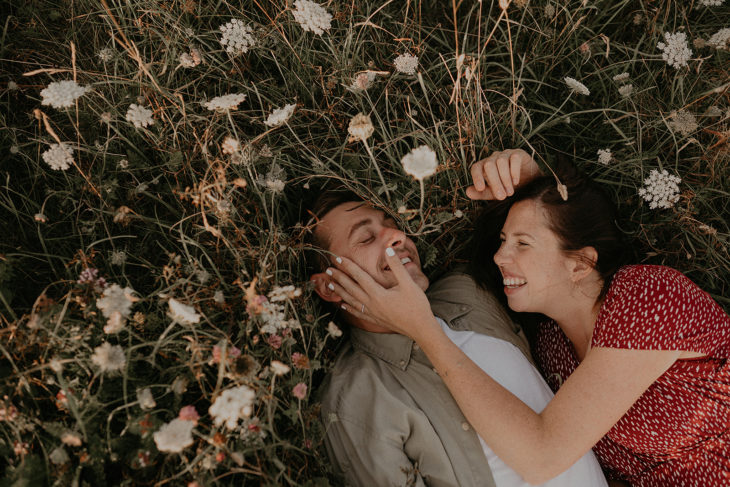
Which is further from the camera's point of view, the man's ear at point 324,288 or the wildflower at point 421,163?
the man's ear at point 324,288

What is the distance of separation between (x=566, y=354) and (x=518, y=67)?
192cm

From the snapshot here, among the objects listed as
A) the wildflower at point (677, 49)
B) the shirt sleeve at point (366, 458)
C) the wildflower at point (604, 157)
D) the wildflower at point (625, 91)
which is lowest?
the shirt sleeve at point (366, 458)

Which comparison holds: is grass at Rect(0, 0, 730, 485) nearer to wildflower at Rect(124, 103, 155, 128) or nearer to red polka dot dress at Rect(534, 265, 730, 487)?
wildflower at Rect(124, 103, 155, 128)

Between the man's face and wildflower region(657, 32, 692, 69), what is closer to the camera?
the man's face

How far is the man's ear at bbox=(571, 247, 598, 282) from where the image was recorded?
8.58 ft

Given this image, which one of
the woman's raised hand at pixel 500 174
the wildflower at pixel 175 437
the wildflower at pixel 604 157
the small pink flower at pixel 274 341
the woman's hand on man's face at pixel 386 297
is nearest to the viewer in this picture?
the wildflower at pixel 175 437

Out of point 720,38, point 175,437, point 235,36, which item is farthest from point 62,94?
point 720,38

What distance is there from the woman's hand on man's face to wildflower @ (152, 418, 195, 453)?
3.69 feet

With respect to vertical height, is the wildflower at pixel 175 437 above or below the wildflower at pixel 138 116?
below

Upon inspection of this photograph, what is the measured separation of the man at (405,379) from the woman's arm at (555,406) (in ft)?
0.79

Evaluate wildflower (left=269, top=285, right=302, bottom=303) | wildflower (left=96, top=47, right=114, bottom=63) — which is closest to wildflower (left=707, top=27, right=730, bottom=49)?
wildflower (left=269, top=285, right=302, bottom=303)

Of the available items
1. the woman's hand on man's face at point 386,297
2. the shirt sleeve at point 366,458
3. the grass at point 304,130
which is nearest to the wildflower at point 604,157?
the grass at point 304,130

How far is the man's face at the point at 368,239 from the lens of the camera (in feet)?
8.98

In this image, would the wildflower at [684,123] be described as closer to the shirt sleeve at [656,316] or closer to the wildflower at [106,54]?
the shirt sleeve at [656,316]
